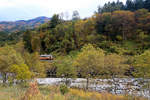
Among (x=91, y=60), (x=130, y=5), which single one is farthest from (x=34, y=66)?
(x=130, y=5)

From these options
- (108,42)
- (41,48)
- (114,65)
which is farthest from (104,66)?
(41,48)

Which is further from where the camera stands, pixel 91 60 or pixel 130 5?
pixel 130 5

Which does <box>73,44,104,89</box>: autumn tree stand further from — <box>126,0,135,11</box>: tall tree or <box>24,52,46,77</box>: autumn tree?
<box>126,0,135,11</box>: tall tree

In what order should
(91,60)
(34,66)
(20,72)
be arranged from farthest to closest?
(34,66)
(91,60)
(20,72)

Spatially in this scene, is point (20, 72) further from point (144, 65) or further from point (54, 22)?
point (54, 22)

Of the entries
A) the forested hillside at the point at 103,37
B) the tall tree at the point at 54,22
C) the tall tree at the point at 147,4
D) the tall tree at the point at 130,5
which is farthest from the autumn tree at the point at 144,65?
the tall tree at the point at 130,5

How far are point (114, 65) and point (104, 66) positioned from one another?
4.33 ft

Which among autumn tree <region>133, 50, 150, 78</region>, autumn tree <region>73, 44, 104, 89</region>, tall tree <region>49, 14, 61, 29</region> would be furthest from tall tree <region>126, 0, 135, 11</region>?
autumn tree <region>133, 50, 150, 78</region>

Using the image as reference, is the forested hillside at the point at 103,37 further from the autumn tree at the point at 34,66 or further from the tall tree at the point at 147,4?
the autumn tree at the point at 34,66

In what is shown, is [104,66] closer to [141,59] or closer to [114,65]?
[114,65]

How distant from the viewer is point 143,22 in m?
41.8

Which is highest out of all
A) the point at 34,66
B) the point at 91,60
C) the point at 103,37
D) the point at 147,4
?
the point at 147,4

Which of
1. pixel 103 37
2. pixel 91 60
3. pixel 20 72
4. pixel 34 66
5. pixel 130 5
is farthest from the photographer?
pixel 130 5

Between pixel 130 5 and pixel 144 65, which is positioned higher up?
pixel 130 5
